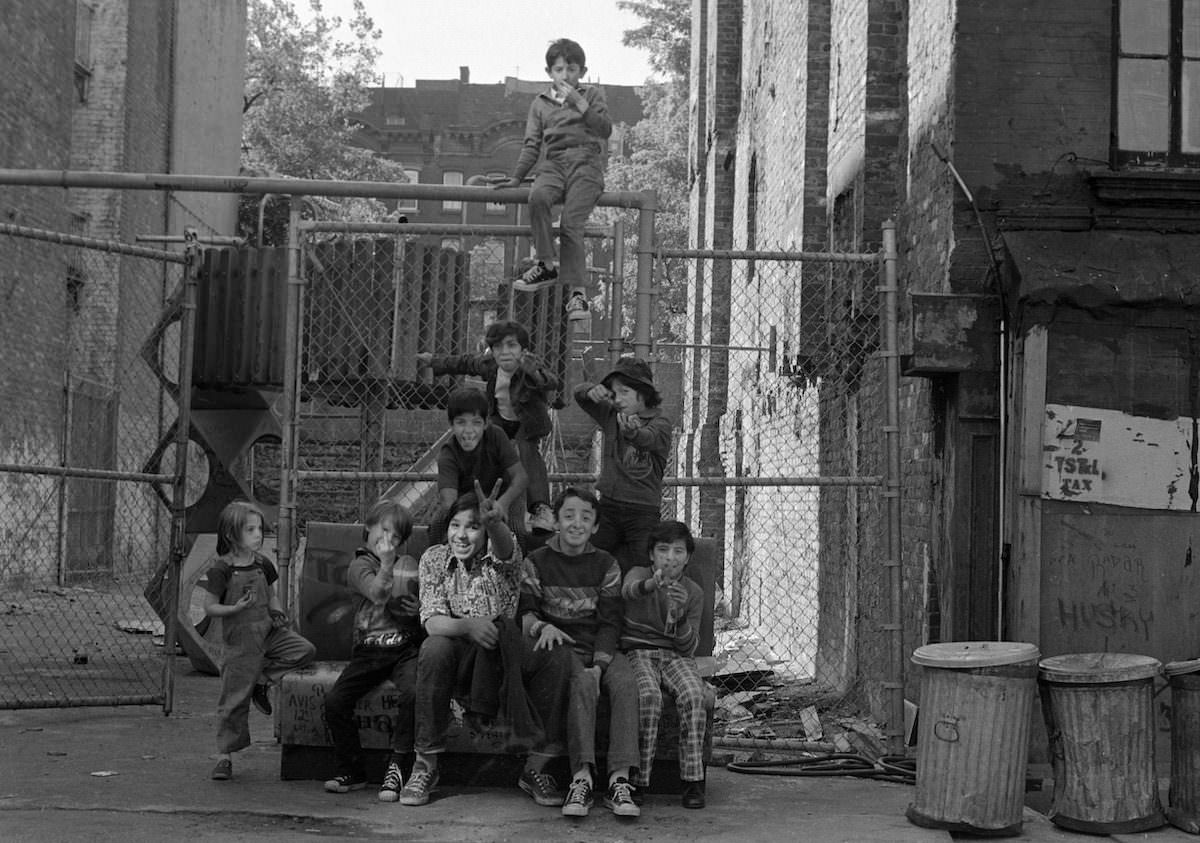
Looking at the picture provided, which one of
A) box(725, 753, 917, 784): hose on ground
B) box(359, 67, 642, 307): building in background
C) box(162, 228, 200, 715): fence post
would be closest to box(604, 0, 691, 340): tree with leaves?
box(359, 67, 642, 307): building in background

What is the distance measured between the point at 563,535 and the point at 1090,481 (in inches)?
120

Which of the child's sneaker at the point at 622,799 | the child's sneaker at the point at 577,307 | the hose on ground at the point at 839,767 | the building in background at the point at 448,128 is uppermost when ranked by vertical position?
the building in background at the point at 448,128

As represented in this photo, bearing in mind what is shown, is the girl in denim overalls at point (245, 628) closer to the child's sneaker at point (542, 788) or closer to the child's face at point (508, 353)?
the child's sneaker at point (542, 788)

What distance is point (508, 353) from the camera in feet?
24.7

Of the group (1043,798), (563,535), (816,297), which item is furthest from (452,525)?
(816,297)

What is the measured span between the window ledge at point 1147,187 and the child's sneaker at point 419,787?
4.85 meters

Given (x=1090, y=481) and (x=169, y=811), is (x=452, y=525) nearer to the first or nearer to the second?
(x=169, y=811)

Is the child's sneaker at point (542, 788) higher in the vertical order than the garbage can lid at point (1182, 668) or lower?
lower

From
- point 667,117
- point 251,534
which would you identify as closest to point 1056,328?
point 251,534

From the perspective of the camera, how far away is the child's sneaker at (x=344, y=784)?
6.93 m

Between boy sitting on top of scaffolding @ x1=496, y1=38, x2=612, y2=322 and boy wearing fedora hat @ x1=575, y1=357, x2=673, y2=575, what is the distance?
637 mm

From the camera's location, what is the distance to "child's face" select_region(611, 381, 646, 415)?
24.4 ft

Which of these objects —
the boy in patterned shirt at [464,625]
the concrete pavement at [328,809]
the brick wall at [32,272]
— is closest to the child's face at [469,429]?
the boy in patterned shirt at [464,625]

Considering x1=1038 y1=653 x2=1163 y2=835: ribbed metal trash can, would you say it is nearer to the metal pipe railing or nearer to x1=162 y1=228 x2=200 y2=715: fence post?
the metal pipe railing
